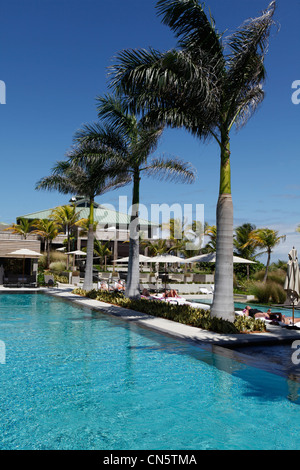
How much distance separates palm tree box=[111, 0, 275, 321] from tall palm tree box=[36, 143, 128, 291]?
6.16 m

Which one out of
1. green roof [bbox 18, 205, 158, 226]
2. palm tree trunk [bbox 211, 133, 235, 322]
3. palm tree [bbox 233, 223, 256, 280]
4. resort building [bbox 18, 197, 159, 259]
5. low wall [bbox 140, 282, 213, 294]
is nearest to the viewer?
palm tree trunk [bbox 211, 133, 235, 322]

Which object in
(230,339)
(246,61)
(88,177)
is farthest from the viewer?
(88,177)

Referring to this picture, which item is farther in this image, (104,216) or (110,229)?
(104,216)

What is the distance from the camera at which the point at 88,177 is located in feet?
71.7

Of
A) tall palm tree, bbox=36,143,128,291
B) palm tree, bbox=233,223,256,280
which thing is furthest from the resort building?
tall palm tree, bbox=36,143,128,291

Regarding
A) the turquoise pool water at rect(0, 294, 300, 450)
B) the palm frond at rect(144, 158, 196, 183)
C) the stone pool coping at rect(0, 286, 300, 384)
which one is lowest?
the turquoise pool water at rect(0, 294, 300, 450)

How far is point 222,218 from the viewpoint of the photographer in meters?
12.4

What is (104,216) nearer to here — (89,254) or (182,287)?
(182,287)

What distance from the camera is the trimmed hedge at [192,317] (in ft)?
38.3

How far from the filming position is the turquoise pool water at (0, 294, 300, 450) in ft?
17.7

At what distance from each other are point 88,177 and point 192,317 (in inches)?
463

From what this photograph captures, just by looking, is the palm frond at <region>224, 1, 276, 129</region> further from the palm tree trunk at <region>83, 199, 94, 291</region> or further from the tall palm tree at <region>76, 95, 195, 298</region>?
the palm tree trunk at <region>83, 199, 94, 291</region>

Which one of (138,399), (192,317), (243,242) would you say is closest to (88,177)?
(192,317)

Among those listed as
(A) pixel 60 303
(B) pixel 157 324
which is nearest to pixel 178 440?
(B) pixel 157 324
